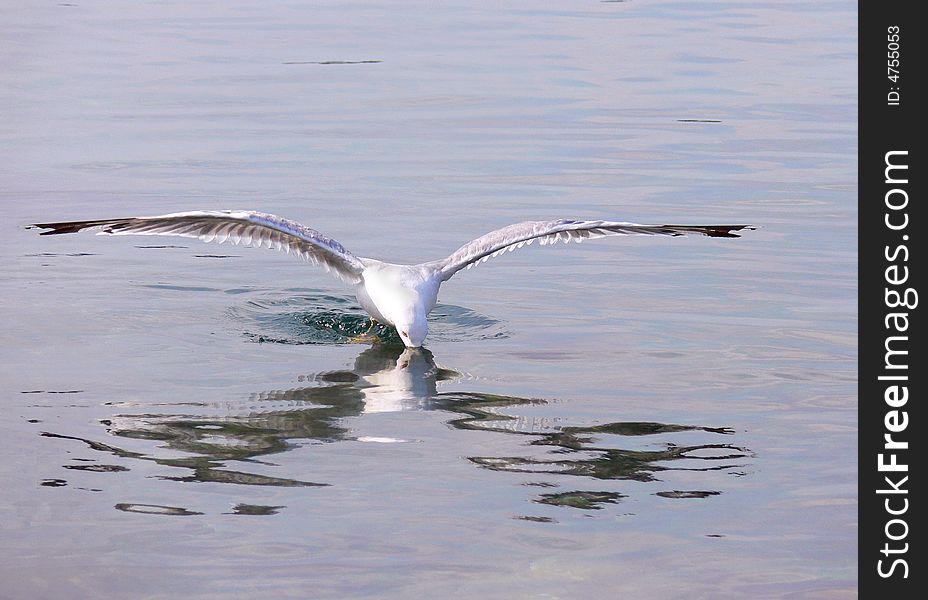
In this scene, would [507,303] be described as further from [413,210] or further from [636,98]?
[636,98]

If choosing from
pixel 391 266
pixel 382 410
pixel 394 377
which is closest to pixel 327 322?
pixel 391 266

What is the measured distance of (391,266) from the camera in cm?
1296

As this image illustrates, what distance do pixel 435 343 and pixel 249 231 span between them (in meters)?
1.73

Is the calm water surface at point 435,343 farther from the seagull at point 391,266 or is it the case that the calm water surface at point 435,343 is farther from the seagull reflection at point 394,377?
the seagull at point 391,266

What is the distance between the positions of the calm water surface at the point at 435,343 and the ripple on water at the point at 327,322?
0.04 meters

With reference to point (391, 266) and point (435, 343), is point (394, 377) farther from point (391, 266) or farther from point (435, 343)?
point (391, 266)

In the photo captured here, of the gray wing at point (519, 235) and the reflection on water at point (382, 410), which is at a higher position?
the gray wing at point (519, 235)

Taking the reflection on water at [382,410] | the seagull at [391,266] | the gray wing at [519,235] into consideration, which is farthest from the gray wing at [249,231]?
the reflection on water at [382,410]

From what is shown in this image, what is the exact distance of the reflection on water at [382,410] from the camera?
30.0ft

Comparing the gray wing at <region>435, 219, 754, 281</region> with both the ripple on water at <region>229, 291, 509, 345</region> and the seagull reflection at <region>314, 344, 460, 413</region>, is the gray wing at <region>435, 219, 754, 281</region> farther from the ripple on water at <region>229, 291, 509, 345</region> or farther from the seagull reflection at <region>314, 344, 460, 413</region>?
the seagull reflection at <region>314, 344, 460, 413</region>

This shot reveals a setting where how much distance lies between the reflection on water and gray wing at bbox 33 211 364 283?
4.58ft

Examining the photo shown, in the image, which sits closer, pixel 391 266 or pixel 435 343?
pixel 435 343

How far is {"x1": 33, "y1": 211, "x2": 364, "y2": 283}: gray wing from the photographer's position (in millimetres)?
11781
